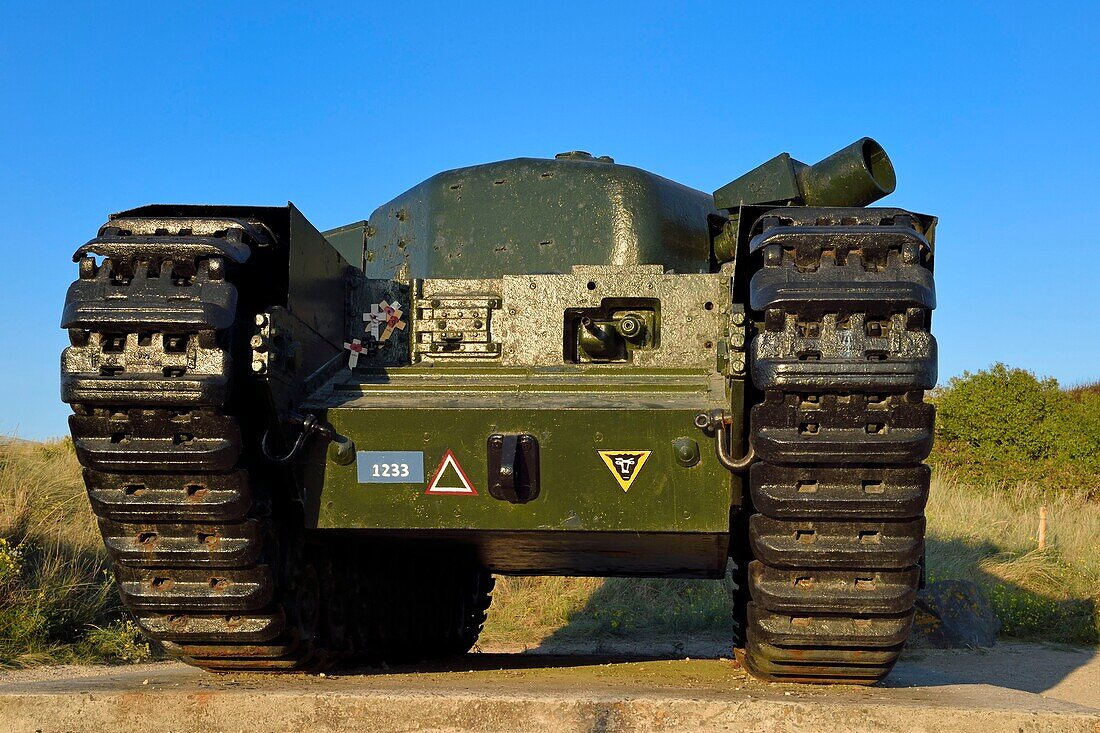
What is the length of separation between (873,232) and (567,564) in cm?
329

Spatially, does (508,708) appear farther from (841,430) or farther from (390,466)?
(841,430)

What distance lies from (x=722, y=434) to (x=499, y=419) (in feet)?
3.26

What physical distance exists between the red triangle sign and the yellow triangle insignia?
0.64 m

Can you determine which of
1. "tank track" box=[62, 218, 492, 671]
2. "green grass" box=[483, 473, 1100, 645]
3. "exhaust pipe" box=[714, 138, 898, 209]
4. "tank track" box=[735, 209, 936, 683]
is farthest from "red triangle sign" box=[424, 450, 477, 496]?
"green grass" box=[483, 473, 1100, 645]

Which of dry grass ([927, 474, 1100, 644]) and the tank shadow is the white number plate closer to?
the tank shadow

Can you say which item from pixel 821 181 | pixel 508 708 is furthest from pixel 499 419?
pixel 821 181

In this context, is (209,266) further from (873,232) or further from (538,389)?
(873,232)

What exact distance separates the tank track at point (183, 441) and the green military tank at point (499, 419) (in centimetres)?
1

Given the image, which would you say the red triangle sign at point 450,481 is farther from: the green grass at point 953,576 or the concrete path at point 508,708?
the green grass at point 953,576

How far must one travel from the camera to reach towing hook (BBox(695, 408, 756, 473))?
5059mm

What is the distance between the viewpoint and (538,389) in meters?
5.60

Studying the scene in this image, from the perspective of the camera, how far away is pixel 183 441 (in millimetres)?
5000

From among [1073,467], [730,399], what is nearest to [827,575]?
[730,399]

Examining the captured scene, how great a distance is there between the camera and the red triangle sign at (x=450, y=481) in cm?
537
